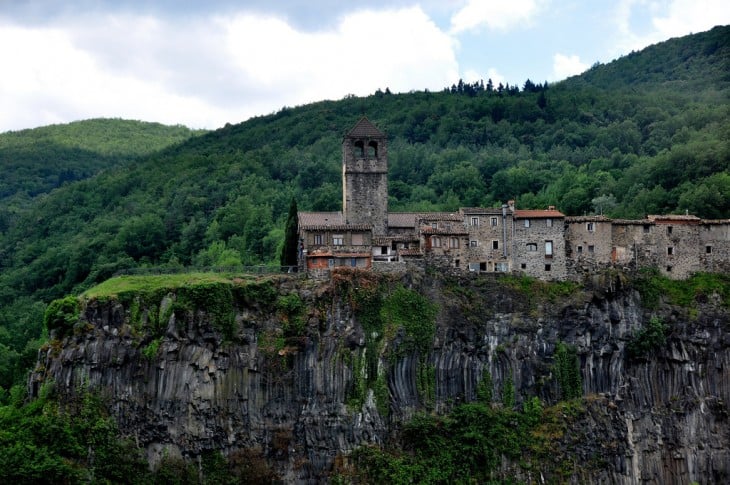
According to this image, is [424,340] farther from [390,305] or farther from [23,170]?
[23,170]

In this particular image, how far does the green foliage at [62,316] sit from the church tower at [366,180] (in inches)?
801

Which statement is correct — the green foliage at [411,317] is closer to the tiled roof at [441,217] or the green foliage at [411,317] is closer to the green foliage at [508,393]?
the green foliage at [508,393]

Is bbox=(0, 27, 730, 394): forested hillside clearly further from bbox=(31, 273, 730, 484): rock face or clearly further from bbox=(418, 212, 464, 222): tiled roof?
bbox=(418, 212, 464, 222): tiled roof

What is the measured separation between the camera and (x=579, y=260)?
2881 inches

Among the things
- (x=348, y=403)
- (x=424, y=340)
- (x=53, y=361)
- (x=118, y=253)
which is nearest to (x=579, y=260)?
(x=424, y=340)

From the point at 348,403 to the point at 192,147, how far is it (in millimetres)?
87182

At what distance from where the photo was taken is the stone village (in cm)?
7038

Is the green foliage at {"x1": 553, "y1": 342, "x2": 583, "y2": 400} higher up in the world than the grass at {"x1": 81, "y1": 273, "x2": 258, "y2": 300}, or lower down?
lower down

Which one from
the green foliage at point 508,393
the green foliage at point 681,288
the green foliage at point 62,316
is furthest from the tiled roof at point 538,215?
the green foliage at point 62,316

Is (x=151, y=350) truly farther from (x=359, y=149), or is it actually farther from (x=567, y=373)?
(x=567, y=373)

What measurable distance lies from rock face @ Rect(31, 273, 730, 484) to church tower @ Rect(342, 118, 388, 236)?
6.79 m

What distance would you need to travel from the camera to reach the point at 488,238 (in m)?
72.2

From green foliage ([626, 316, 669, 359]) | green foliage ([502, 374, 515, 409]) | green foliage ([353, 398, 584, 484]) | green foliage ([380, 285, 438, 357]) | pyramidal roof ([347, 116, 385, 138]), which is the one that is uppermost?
pyramidal roof ([347, 116, 385, 138])

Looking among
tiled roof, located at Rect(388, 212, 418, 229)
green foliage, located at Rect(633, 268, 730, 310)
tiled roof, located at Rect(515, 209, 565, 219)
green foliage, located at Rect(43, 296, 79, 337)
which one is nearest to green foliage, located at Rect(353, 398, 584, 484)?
green foliage, located at Rect(633, 268, 730, 310)
